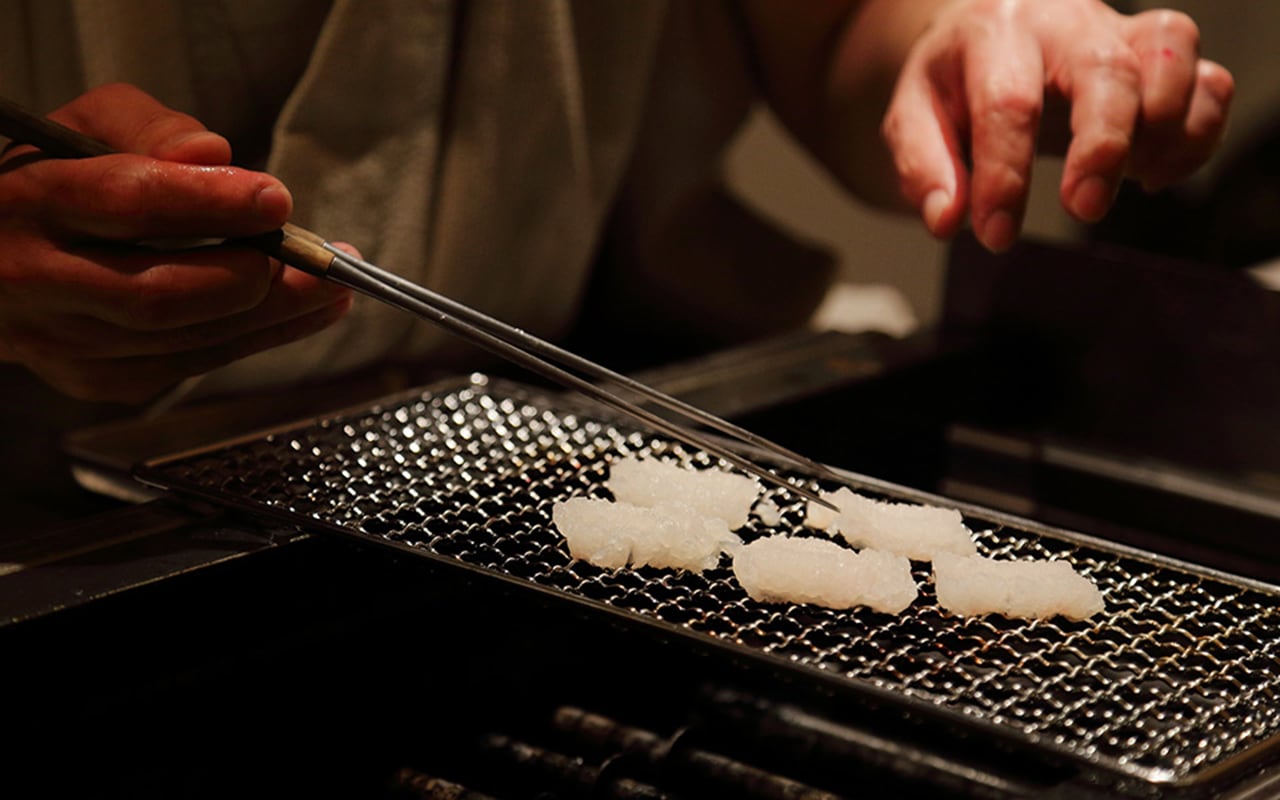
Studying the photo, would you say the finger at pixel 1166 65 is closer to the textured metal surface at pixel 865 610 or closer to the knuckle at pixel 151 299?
the textured metal surface at pixel 865 610

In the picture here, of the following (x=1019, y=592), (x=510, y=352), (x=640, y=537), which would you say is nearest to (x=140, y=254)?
(x=510, y=352)

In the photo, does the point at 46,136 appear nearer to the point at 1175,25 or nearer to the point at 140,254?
the point at 140,254

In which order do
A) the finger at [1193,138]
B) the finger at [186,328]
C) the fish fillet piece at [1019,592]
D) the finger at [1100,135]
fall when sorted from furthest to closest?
the finger at [1193,138], the finger at [1100,135], the finger at [186,328], the fish fillet piece at [1019,592]

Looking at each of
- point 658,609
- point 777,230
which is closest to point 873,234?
point 777,230

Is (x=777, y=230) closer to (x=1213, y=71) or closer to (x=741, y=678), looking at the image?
(x=1213, y=71)

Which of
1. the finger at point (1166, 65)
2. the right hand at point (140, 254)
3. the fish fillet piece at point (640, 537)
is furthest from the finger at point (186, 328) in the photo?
the finger at point (1166, 65)

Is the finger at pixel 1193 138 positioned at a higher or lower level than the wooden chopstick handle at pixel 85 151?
higher

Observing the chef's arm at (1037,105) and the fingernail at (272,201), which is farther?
the chef's arm at (1037,105)
